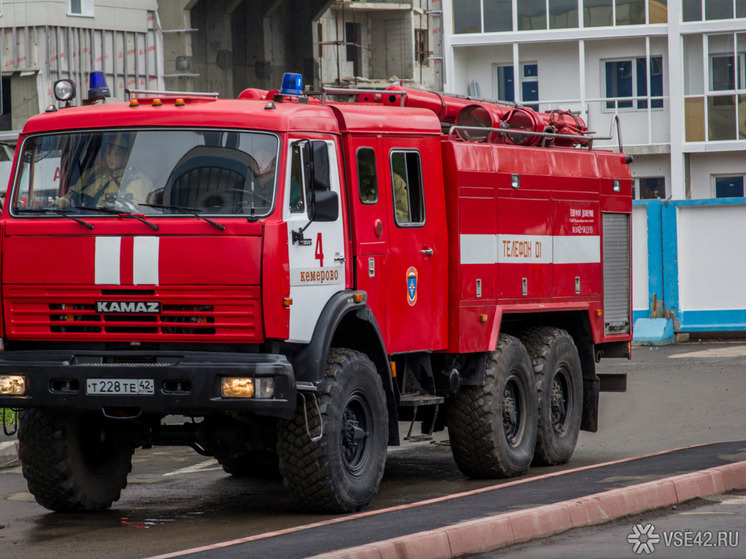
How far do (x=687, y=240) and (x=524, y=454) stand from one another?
48.2 feet

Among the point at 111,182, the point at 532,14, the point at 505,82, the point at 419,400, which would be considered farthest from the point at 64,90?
the point at 505,82

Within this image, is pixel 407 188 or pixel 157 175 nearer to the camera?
pixel 157 175

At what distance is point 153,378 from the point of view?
8883 millimetres

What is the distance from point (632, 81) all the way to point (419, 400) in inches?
1287

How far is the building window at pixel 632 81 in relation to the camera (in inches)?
1644

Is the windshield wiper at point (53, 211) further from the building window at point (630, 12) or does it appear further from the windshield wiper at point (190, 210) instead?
the building window at point (630, 12)

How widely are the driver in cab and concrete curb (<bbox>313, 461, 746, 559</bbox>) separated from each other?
3046 millimetres

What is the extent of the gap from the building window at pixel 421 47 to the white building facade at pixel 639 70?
1528 cm

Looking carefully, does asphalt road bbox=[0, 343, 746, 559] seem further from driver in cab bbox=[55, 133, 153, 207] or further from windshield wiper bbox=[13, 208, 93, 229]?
driver in cab bbox=[55, 133, 153, 207]

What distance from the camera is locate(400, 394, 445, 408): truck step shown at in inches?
422

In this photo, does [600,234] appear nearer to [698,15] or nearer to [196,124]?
[196,124]

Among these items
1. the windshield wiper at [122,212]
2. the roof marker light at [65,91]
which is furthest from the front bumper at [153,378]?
the roof marker light at [65,91]

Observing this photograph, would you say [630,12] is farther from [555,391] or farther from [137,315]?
[137,315]

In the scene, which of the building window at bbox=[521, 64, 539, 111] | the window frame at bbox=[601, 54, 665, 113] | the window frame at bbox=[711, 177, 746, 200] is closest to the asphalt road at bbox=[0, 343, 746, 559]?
the window frame at bbox=[711, 177, 746, 200]
